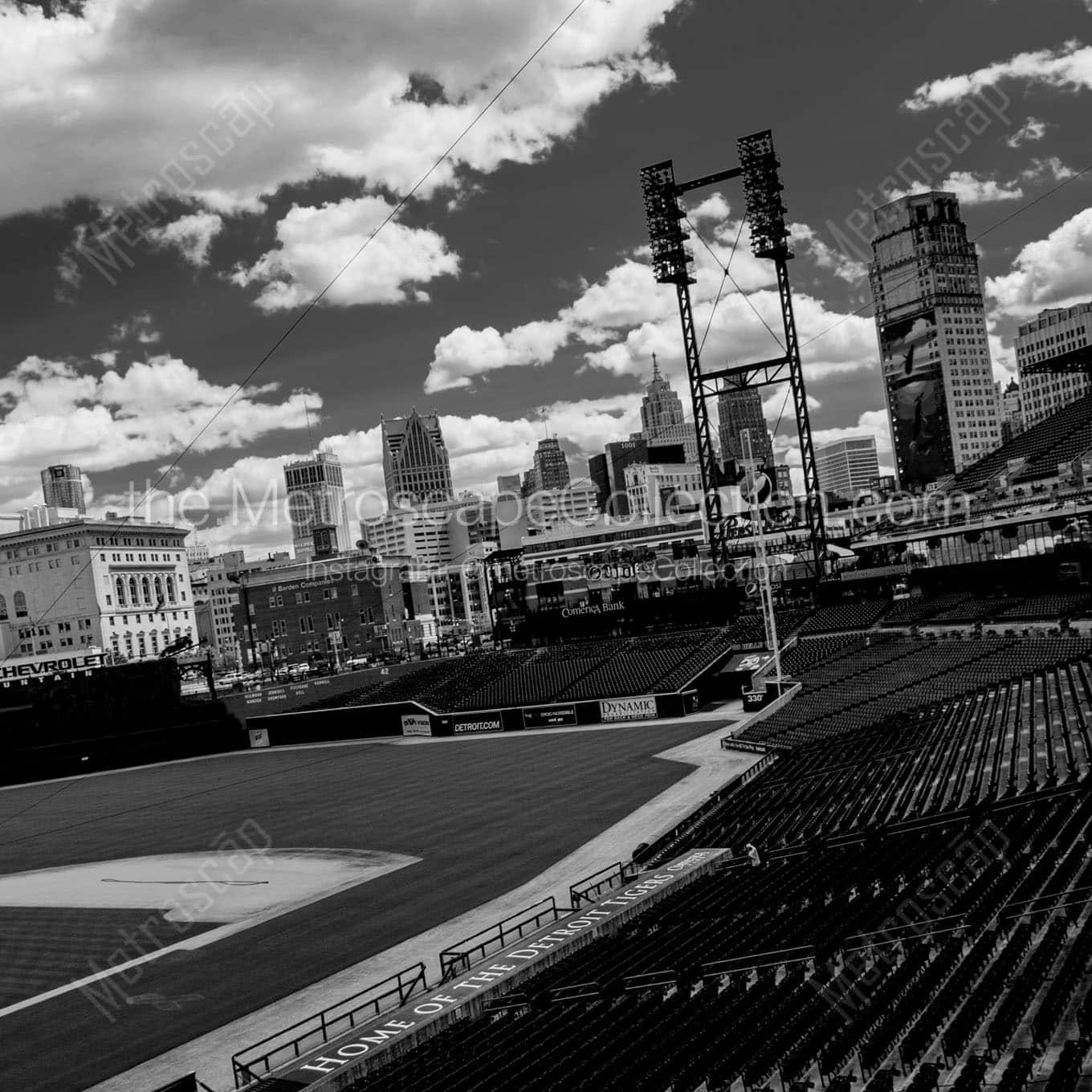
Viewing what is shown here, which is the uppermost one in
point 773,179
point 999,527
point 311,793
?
point 773,179

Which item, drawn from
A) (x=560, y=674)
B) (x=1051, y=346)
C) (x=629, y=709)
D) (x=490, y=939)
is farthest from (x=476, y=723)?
(x=1051, y=346)

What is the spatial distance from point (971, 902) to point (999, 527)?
36684 millimetres

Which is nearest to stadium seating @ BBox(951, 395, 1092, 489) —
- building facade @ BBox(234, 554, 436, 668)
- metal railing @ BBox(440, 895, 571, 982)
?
metal railing @ BBox(440, 895, 571, 982)

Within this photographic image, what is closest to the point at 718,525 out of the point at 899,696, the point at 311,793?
the point at 899,696

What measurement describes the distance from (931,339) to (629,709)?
138041 mm

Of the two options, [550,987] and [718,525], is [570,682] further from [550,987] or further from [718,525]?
[550,987]

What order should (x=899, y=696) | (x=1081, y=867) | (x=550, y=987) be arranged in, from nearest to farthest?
(x=1081, y=867) < (x=550, y=987) < (x=899, y=696)

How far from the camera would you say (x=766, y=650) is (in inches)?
2012

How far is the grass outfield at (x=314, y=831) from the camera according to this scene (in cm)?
1761

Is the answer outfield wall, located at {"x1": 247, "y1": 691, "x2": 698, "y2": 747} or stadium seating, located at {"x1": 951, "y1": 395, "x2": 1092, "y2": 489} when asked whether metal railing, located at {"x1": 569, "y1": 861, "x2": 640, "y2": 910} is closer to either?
outfield wall, located at {"x1": 247, "y1": 691, "x2": 698, "y2": 747}

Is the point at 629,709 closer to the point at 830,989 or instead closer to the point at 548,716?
the point at 548,716

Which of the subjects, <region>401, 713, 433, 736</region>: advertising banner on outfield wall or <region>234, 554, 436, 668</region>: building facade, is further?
<region>234, 554, 436, 668</region>: building facade

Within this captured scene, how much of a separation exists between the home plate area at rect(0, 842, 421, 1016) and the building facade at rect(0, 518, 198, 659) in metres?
78.5

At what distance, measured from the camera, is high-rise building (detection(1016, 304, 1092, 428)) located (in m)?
161
